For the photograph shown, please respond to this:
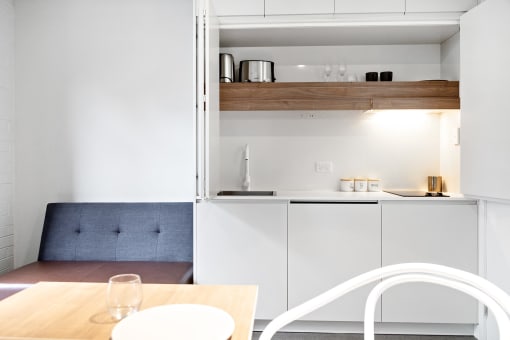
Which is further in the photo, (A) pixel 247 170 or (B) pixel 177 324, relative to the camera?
(A) pixel 247 170

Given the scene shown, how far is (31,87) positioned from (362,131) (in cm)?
257

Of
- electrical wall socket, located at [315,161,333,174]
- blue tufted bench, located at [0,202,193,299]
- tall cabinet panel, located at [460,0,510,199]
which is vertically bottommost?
blue tufted bench, located at [0,202,193,299]

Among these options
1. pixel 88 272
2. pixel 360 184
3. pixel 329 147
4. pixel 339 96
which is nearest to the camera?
pixel 88 272

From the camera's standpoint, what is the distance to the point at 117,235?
9.42 feet

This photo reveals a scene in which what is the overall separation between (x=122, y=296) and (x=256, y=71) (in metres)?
2.20

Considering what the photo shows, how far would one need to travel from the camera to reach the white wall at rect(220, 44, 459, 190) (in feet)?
10.1

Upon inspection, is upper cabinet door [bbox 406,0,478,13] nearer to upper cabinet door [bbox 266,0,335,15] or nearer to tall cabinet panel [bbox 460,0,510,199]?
tall cabinet panel [bbox 460,0,510,199]

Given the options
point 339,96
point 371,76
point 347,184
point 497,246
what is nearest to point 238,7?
point 339,96

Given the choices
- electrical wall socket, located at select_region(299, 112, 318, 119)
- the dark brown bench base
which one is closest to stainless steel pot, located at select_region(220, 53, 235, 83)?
electrical wall socket, located at select_region(299, 112, 318, 119)

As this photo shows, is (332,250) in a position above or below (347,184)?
below

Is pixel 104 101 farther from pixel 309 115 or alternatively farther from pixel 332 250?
pixel 332 250

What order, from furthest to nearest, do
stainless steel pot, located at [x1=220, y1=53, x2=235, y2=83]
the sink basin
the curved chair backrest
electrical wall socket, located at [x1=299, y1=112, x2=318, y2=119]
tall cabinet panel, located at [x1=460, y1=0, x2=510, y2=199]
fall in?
electrical wall socket, located at [x1=299, y1=112, x2=318, y2=119], the sink basin, stainless steel pot, located at [x1=220, y1=53, x2=235, y2=83], tall cabinet panel, located at [x1=460, y1=0, x2=510, y2=199], the curved chair backrest

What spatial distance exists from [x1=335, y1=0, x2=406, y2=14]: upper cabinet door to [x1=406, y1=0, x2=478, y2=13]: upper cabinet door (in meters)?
0.06

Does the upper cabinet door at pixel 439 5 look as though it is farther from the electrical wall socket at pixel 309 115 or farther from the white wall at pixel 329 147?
the electrical wall socket at pixel 309 115
